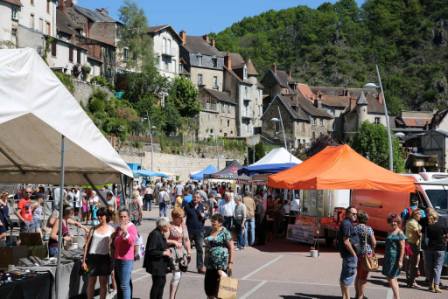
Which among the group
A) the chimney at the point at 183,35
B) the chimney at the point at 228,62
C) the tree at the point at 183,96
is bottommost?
the tree at the point at 183,96

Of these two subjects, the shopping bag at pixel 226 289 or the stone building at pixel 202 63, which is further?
the stone building at pixel 202 63

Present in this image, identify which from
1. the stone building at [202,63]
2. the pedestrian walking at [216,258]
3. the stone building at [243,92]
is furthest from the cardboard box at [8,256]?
the stone building at [243,92]

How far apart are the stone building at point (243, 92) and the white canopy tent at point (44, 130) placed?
9155 centimetres

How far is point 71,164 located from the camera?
10.9 meters

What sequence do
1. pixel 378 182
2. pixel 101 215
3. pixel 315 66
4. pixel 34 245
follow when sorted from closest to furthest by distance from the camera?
1. pixel 101 215
2. pixel 34 245
3. pixel 378 182
4. pixel 315 66

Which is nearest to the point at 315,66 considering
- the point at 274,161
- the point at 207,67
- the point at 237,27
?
the point at 237,27

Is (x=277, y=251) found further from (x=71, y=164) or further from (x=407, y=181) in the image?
(x=71, y=164)

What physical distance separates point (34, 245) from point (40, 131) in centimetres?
467

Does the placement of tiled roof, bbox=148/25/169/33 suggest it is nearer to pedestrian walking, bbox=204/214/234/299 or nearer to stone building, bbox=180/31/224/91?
stone building, bbox=180/31/224/91

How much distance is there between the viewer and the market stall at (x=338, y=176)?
1900cm

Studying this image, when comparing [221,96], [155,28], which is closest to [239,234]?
[155,28]

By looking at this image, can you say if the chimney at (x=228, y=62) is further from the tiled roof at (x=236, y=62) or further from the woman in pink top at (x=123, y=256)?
the woman in pink top at (x=123, y=256)

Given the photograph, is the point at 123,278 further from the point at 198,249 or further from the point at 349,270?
the point at 198,249

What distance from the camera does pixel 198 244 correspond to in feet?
52.2
